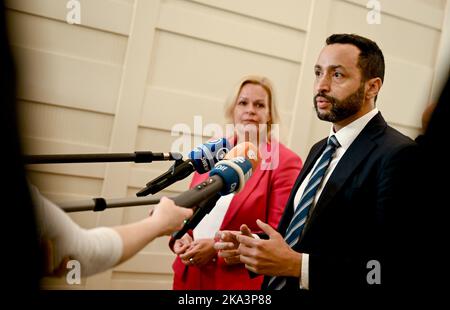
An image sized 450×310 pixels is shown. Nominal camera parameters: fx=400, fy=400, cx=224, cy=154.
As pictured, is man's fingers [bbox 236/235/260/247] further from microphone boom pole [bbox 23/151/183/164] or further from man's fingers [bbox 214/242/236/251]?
microphone boom pole [bbox 23/151/183/164]

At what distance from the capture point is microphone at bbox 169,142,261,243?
0.62 m

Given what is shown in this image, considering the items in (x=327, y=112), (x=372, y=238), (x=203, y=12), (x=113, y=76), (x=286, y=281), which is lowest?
(x=286, y=281)

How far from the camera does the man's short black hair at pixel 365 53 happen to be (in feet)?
3.10

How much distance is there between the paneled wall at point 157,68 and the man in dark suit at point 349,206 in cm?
55

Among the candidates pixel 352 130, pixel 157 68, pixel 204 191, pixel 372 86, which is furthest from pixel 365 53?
pixel 157 68

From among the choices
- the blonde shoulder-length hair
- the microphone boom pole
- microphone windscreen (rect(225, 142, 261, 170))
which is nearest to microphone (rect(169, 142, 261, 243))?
microphone windscreen (rect(225, 142, 261, 170))

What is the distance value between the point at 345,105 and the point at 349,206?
25 cm

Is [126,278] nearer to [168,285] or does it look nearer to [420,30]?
[168,285]

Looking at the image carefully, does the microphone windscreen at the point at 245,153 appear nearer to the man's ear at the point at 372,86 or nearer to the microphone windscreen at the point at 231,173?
the microphone windscreen at the point at 231,173

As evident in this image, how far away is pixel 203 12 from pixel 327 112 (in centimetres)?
68

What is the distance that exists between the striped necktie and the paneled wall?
570mm

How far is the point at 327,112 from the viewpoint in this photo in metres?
0.96

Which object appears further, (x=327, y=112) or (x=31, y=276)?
(x=327, y=112)

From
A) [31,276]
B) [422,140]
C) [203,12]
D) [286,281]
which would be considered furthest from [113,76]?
[422,140]
